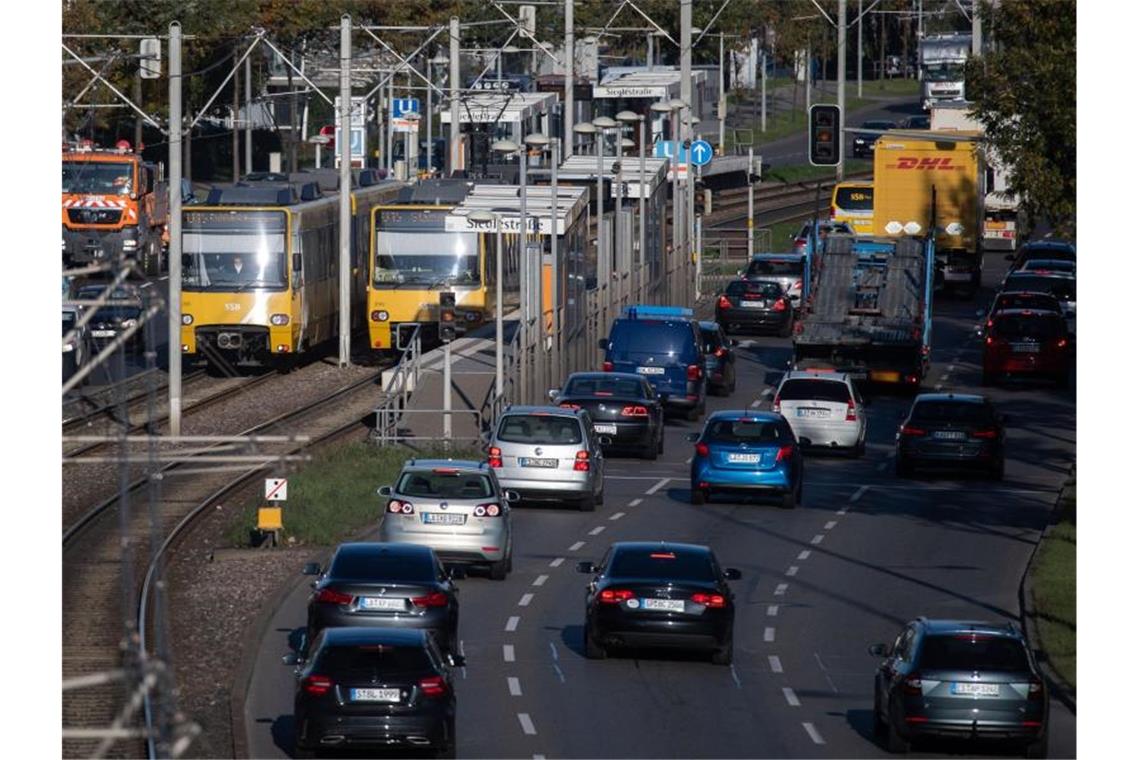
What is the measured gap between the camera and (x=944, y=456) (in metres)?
39.6

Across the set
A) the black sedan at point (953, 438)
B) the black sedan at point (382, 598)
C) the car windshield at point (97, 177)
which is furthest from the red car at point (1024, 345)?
the black sedan at point (382, 598)

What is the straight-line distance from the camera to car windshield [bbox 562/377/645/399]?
40375 mm

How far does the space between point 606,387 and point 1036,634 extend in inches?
589

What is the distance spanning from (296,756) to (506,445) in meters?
14.3

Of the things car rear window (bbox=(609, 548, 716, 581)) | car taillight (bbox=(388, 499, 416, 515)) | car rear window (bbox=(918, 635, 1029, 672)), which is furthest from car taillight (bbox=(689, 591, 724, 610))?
car taillight (bbox=(388, 499, 416, 515))

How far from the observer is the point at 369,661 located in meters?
19.8

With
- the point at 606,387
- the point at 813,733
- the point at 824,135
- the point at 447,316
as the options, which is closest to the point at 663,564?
the point at 813,733

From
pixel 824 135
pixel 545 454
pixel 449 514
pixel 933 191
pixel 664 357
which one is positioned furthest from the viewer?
pixel 933 191

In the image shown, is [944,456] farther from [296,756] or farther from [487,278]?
[296,756]

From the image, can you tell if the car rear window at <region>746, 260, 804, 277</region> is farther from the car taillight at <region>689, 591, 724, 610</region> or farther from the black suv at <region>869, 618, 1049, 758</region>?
the black suv at <region>869, 618, 1049, 758</region>

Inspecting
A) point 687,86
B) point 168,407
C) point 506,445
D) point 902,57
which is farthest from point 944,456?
point 902,57

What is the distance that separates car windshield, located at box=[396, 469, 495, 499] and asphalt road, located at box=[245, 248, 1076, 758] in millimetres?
1154

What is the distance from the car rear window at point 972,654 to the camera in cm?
2081

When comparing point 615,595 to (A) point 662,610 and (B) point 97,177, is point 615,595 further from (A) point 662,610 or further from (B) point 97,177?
(B) point 97,177
